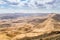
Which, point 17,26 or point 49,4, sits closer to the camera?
point 17,26

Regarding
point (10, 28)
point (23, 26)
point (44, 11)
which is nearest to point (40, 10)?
point (44, 11)

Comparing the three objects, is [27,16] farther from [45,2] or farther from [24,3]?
[45,2]

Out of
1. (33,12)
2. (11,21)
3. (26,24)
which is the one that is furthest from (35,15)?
(11,21)

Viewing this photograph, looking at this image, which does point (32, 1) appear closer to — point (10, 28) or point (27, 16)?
point (27, 16)

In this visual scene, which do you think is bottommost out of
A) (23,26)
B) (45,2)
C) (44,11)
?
(23,26)

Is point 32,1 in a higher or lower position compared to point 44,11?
higher

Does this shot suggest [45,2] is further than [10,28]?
Yes
